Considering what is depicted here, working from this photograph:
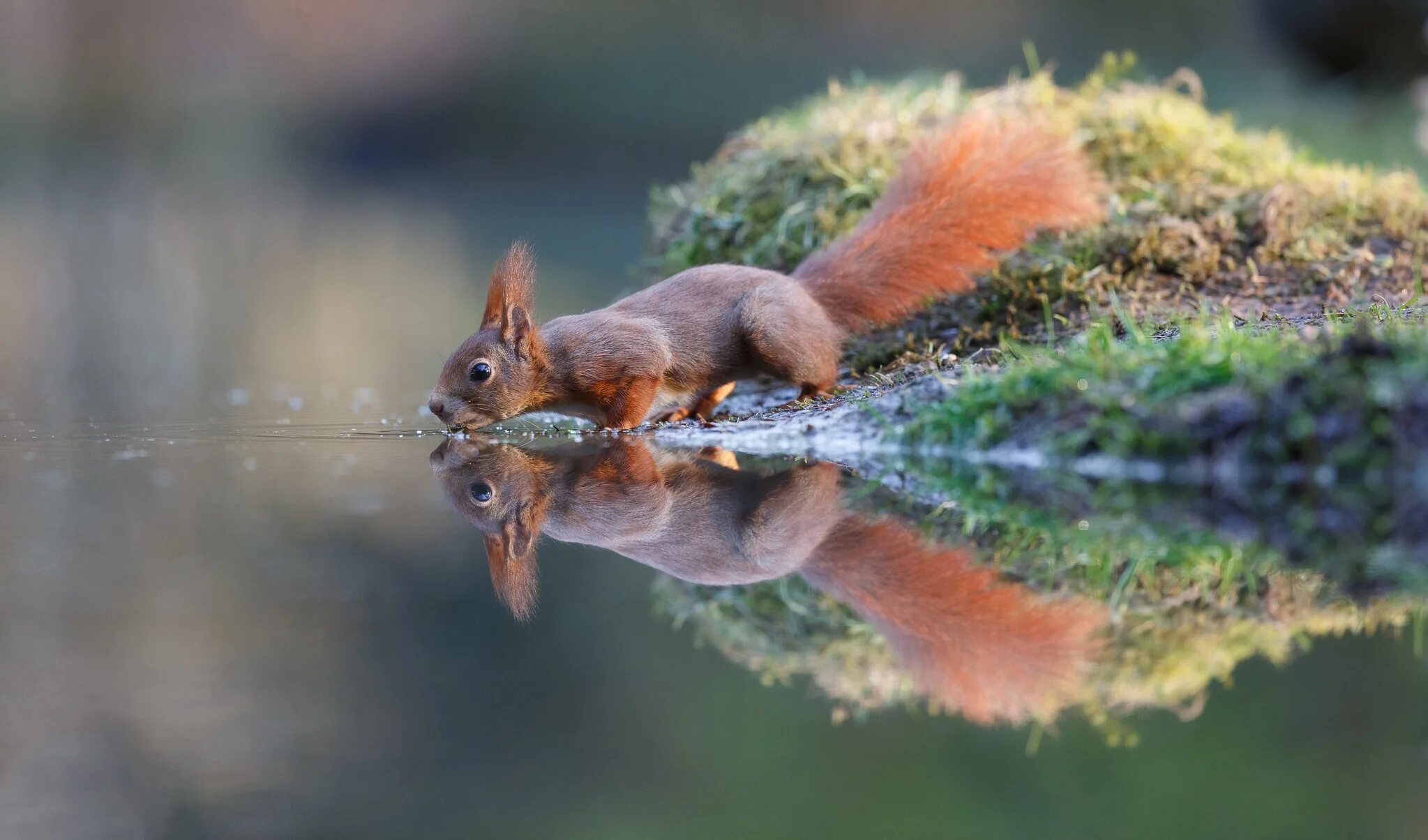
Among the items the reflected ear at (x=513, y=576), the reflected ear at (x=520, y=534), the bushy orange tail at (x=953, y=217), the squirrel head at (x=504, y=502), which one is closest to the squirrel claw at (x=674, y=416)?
the bushy orange tail at (x=953, y=217)

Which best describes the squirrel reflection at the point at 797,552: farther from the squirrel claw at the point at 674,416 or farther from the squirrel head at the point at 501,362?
the squirrel claw at the point at 674,416

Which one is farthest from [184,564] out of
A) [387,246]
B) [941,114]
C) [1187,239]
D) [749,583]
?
[387,246]

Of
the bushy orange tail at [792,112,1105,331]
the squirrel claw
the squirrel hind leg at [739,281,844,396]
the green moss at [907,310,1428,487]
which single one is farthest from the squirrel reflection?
the bushy orange tail at [792,112,1105,331]

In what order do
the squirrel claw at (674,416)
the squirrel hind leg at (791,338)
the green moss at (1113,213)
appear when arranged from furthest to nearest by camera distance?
the squirrel claw at (674,416), the green moss at (1113,213), the squirrel hind leg at (791,338)

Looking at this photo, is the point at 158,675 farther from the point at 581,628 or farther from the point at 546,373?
the point at 546,373

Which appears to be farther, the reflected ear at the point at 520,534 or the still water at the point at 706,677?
the reflected ear at the point at 520,534

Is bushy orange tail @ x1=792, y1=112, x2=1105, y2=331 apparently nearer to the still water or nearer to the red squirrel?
the red squirrel
